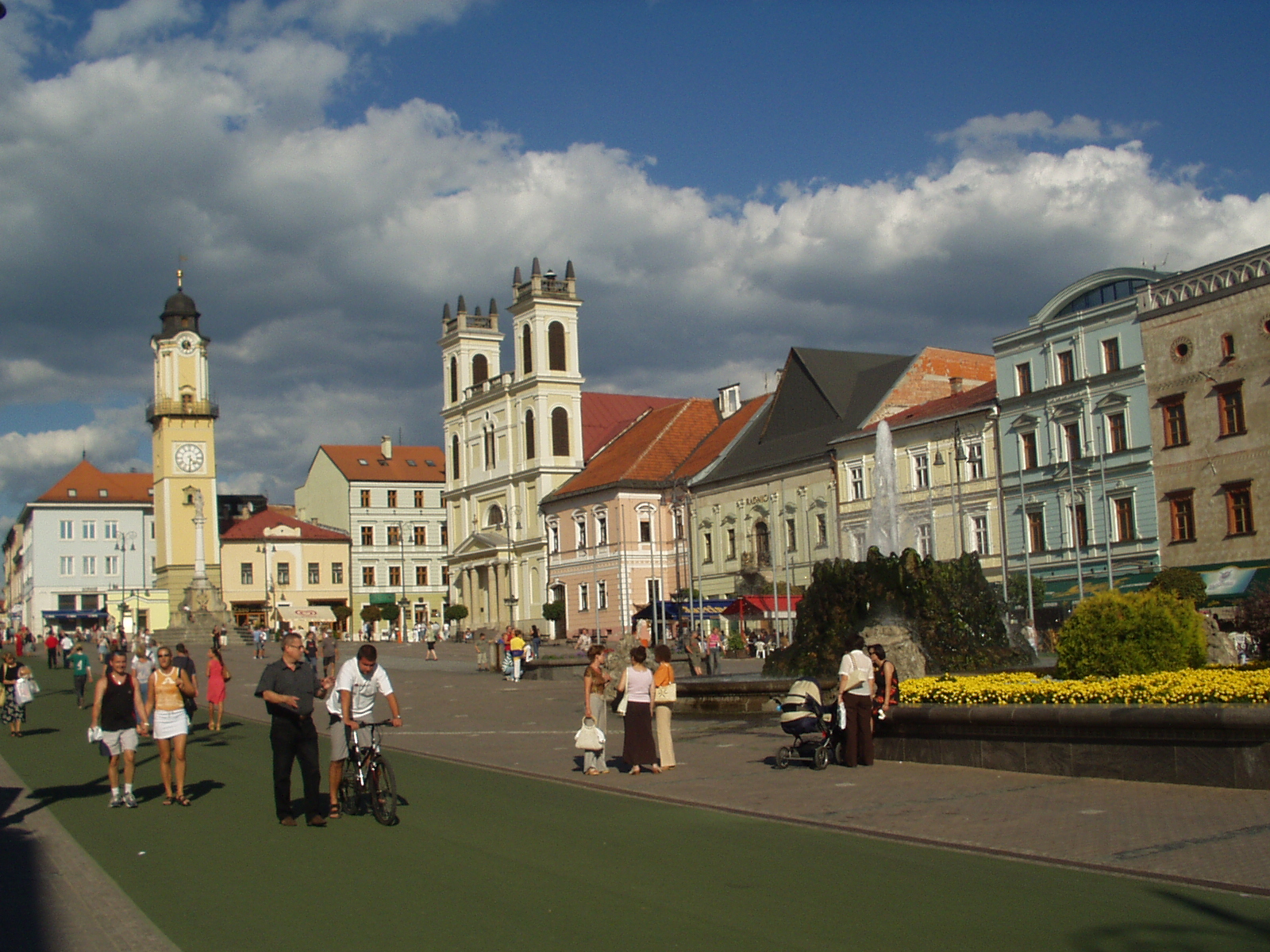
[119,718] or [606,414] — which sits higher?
[606,414]

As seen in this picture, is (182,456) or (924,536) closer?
(924,536)

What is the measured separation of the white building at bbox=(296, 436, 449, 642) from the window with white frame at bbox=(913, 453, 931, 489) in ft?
184

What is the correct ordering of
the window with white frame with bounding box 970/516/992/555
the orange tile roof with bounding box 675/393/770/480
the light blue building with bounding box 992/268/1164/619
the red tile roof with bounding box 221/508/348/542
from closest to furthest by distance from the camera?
the light blue building with bounding box 992/268/1164/619, the window with white frame with bounding box 970/516/992/555, the orange tile roof with bounding box 675/393/770/480, the red tile roof with bounding box 221/508/348/542

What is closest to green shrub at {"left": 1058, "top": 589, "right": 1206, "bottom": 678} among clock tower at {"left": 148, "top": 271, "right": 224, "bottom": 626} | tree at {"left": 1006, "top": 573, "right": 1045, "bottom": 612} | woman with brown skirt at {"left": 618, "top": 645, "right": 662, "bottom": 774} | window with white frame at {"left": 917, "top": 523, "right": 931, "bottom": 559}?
woman with brown skirt at {"left": 618, "top": 645, "right": 662, "bottom": 774}

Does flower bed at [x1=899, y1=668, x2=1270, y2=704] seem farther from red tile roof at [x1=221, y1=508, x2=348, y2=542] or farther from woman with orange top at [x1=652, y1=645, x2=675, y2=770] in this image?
red tile roof at [x1=221, y1=508, x2=348, y2=542]

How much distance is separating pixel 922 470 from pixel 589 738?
43274 mm

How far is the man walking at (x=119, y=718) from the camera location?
13.7 metres

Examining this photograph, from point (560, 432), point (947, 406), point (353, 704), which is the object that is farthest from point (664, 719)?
point (560, 432)

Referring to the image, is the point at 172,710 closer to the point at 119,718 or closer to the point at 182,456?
the point at 119,718

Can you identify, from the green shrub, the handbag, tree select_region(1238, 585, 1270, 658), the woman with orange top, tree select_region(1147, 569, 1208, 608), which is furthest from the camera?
tree select_region(1147, 569, 1208, 608)

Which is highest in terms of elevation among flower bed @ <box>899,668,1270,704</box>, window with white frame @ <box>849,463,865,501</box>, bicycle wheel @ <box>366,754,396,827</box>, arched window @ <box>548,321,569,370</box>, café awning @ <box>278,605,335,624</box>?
arched window @ <box>548,321,569,370</box>

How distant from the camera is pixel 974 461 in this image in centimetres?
5453

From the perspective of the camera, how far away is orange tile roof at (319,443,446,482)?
111 metres

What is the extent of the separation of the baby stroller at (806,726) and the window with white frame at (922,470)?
4170 centimetres
